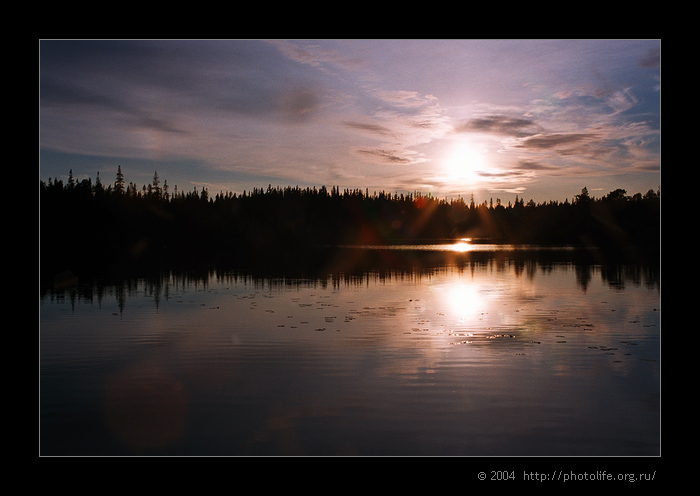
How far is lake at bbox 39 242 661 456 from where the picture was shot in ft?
36.2

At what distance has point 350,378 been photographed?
15.2 m

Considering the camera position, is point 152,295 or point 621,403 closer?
point 621,403

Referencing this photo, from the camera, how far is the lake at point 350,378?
36.2 feet

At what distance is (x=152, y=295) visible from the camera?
34562mm

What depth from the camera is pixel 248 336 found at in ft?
69.4
